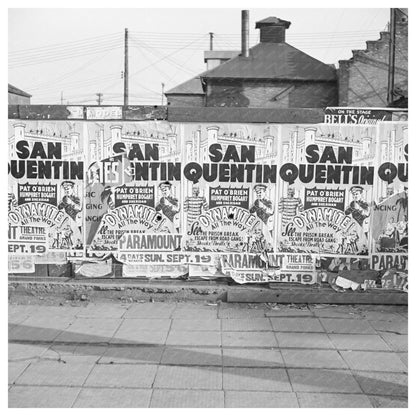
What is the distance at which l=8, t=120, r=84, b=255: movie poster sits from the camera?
24.0 ft

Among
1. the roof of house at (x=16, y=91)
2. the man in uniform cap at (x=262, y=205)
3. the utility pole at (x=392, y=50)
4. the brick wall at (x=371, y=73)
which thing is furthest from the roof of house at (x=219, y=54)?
the man in uniform cap at (x=262, y=205)

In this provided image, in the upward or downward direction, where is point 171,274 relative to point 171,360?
upward

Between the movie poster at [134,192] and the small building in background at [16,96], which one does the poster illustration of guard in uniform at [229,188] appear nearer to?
the movie poster at [134,192]

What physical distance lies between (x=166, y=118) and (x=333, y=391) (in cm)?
441

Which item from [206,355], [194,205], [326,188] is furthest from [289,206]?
[206,355]

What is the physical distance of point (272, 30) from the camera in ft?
127

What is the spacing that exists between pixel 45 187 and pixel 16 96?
4157 cm

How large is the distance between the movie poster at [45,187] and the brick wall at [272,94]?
93.4 ft

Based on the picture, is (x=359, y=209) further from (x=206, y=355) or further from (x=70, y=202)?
(x=70, y=202)

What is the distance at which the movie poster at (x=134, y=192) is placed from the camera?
7289 mm

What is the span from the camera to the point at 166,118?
287 inches

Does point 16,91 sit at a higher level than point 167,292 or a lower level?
higher

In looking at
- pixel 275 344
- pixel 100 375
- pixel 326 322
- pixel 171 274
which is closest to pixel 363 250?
pixel 326 322

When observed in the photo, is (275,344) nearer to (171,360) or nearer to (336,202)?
(171,360)
